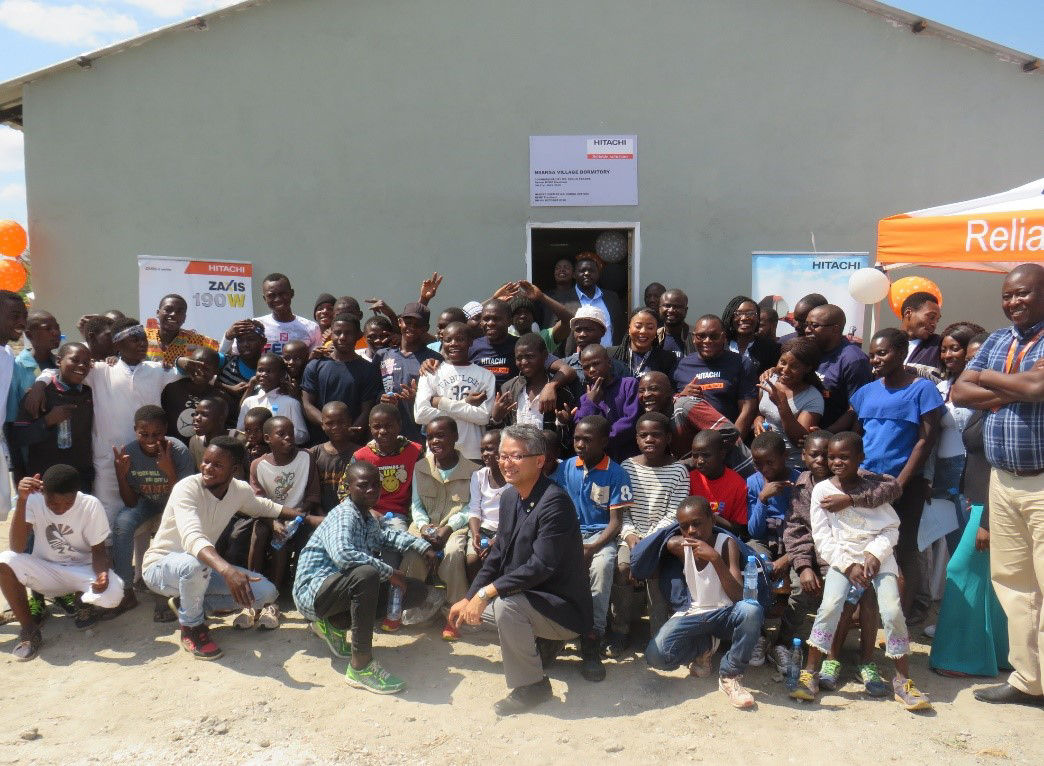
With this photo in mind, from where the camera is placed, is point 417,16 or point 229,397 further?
point 417,16

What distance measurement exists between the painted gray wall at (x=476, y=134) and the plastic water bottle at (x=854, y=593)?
4.43m

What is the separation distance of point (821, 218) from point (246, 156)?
581 centimetres

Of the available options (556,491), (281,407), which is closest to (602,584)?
(556,491)

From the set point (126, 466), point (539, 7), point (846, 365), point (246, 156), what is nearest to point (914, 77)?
point (539, 7)

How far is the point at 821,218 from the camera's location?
25.7 ft

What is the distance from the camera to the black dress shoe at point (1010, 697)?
3.70 m

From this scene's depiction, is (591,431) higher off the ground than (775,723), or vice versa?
(591,431)

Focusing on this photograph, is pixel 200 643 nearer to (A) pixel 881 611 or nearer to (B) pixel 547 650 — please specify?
(B) pixel 547 650

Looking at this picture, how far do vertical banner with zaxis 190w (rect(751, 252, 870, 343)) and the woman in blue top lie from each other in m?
3.42

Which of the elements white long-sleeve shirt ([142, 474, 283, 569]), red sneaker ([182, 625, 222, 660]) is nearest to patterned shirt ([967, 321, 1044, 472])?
white long-sleeve shirt ([142, 474, 283, 569])

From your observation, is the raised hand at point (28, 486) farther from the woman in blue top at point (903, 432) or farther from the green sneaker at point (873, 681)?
the woman in blue top at point (903, 432)

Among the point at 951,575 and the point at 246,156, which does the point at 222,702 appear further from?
the point at 246,156

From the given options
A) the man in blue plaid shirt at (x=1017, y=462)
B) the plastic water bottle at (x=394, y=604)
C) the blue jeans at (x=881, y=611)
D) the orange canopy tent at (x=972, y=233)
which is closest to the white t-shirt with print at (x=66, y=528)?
the plastic water bottle at (x=394, y=604)

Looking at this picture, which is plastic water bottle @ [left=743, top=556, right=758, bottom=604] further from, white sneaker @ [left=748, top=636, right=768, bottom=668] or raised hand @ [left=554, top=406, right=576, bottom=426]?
raised hand @ [left=554, top=406, right=576, bottom=426]
